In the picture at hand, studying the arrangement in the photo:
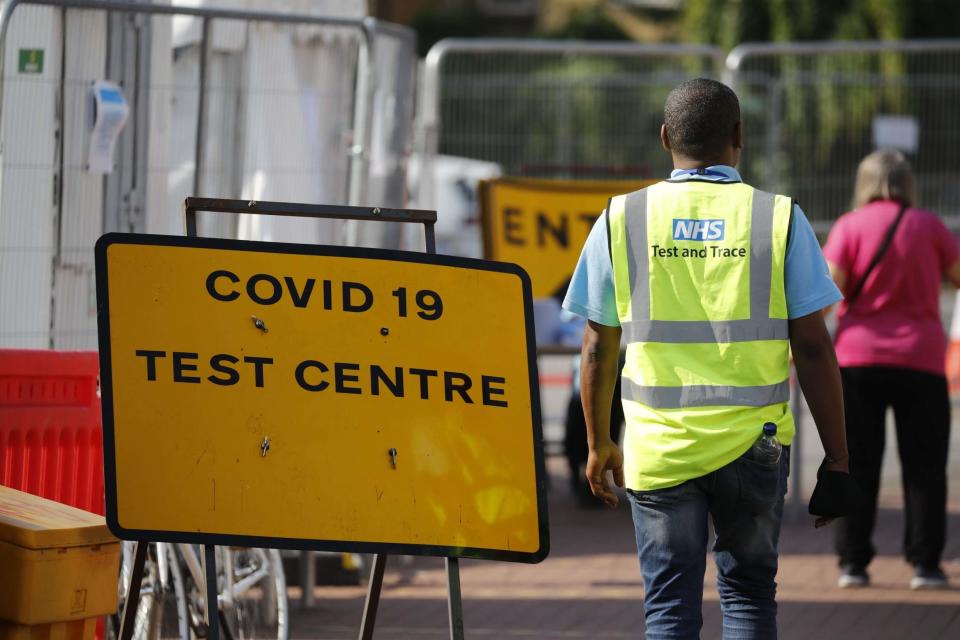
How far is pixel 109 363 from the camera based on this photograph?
3.92m

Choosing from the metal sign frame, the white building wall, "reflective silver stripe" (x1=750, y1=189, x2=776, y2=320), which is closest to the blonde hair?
"reflective silver stripe" (x1=750, y1=189, x2=776, y2=320)

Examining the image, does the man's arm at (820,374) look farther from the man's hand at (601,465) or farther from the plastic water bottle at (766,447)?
the man's hand at (601,465)

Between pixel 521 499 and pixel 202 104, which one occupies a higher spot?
pixel 202 104

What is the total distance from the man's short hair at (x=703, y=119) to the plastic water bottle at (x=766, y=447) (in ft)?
2.42

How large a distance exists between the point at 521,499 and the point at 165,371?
38.6 inches

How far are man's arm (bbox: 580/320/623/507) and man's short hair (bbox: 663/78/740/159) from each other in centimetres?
53

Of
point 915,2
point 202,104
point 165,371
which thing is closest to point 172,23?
point 202,104

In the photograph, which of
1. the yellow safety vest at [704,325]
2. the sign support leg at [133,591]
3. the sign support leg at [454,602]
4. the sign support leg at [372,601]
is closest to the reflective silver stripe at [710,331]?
the yellow safety vest at [704,325]

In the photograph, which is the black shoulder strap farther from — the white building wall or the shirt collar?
the white building wall

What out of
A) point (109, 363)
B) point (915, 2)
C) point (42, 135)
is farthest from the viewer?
point (915, 2)

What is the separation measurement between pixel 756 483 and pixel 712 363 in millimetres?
325

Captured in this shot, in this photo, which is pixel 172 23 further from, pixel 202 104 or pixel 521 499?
pixel 521 499

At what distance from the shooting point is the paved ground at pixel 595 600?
243 inches

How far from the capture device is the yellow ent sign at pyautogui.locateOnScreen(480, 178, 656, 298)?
891cm
